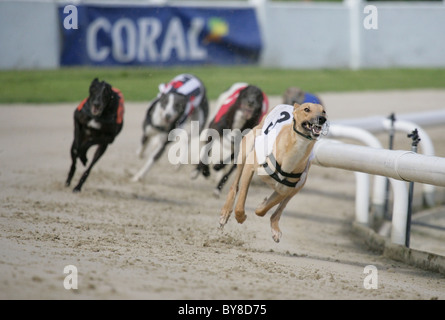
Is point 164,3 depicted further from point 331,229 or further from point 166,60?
point 331,229

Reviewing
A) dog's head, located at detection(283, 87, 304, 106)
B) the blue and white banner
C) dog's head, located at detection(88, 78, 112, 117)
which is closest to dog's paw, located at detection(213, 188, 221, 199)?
dog's head, located at detection(283, 87, 304, 106)

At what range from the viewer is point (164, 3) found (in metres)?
14.8

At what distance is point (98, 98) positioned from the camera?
6.05 m

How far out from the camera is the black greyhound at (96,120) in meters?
6.08

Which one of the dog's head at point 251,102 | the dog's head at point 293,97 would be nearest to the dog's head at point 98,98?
the dog's head at point 251,102

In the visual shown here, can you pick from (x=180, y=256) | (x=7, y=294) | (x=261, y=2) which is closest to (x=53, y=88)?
(x=261, y=2)

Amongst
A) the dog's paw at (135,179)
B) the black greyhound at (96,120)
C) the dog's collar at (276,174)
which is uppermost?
the black greyhound at (96,120)

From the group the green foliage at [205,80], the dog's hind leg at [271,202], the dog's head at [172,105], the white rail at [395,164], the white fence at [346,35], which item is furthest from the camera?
the white fence at [346,35]

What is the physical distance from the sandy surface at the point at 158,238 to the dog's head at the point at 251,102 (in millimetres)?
831

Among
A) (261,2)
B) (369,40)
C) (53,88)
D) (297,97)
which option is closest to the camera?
(297,97)

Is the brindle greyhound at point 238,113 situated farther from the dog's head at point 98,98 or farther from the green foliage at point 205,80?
the green foliage at point 205,80

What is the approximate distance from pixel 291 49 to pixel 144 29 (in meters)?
3.75

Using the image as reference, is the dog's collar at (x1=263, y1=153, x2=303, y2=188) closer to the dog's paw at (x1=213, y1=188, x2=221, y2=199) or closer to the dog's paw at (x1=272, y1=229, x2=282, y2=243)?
the dog's paw at (x1=272, y1=229, x2=282, y2=243)
